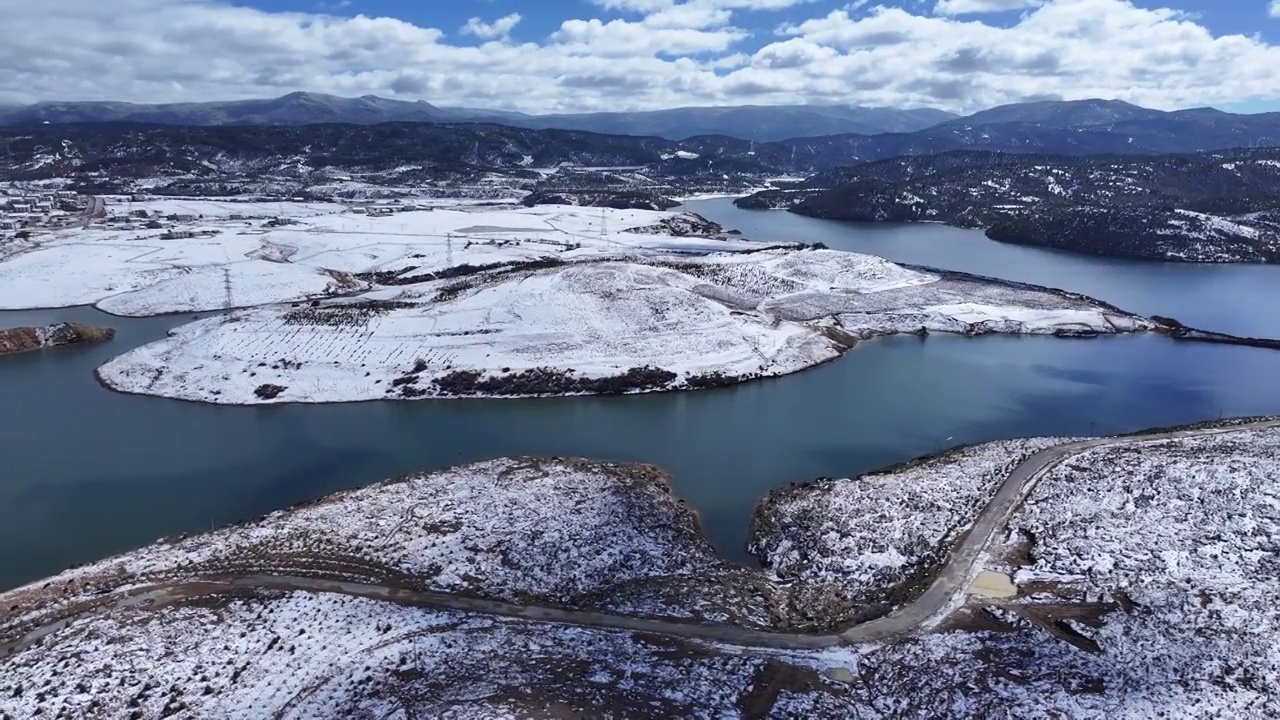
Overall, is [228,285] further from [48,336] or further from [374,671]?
[374,671]

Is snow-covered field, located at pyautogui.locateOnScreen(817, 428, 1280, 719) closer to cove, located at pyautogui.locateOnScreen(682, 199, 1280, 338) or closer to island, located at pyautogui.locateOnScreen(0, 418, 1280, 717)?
island, located at pyautogui.locateOnScreen(0, 418, 1280, 717)

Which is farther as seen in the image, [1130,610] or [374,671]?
[1130,610]

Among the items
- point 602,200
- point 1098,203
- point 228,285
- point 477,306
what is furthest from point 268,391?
point 1098,203

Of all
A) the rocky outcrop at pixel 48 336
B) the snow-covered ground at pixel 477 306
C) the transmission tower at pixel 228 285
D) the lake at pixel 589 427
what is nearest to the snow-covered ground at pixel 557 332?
the snow-covered ground at pixel 477 306

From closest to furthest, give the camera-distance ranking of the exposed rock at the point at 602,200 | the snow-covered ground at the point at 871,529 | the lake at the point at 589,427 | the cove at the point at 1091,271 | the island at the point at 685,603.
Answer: the island at the point at 685,603 < the snow-covered ground at the point at 871,529 < the lake at the point at 589,427 < the cove at the point at 1091,271 < the exposed rock at the point at 602,200

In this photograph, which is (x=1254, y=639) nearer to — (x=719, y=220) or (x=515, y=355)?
(x=515, y=355)

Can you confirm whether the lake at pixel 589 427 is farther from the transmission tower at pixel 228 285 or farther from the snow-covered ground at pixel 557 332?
the transmission tower at pixel 228 285
